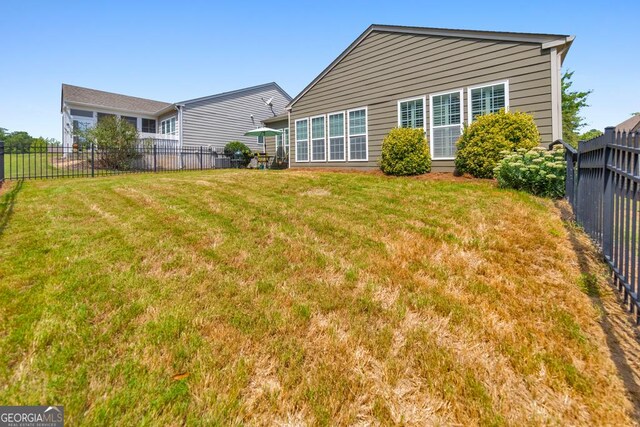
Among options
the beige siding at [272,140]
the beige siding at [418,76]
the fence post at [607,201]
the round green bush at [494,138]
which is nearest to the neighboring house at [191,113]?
the beige siding at [272,140]

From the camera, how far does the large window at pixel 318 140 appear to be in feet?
43.6

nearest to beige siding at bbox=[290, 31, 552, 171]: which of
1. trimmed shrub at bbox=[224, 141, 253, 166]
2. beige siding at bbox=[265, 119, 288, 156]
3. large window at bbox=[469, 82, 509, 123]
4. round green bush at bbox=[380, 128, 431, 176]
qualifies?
large window at bbox=[469, 82, 509, 123]

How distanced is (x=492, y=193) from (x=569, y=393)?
474 cm

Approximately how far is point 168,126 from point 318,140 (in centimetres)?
1444

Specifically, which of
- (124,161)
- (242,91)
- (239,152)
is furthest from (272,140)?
(124,161)

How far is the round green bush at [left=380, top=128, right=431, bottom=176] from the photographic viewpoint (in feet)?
30.2

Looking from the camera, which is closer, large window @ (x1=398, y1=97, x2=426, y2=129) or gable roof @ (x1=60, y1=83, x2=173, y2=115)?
large window @ (x1=398, y1=97, x2=426, y2=129)

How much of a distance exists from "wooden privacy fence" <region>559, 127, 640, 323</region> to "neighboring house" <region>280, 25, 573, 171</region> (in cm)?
448

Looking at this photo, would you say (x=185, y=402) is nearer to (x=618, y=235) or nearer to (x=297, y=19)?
(x=618, y=235)

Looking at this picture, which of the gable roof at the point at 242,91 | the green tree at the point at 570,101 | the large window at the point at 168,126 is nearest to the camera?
the gable roof at the point at 242,91

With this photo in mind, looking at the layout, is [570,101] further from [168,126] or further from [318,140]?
[168,126]

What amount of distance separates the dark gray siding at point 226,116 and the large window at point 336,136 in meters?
11.7

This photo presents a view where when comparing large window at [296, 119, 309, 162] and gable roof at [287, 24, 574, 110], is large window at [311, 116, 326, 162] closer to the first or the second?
large window at [296, 119, 309, 162]

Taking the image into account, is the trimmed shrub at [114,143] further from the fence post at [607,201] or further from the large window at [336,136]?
the fence post at [607,201]
